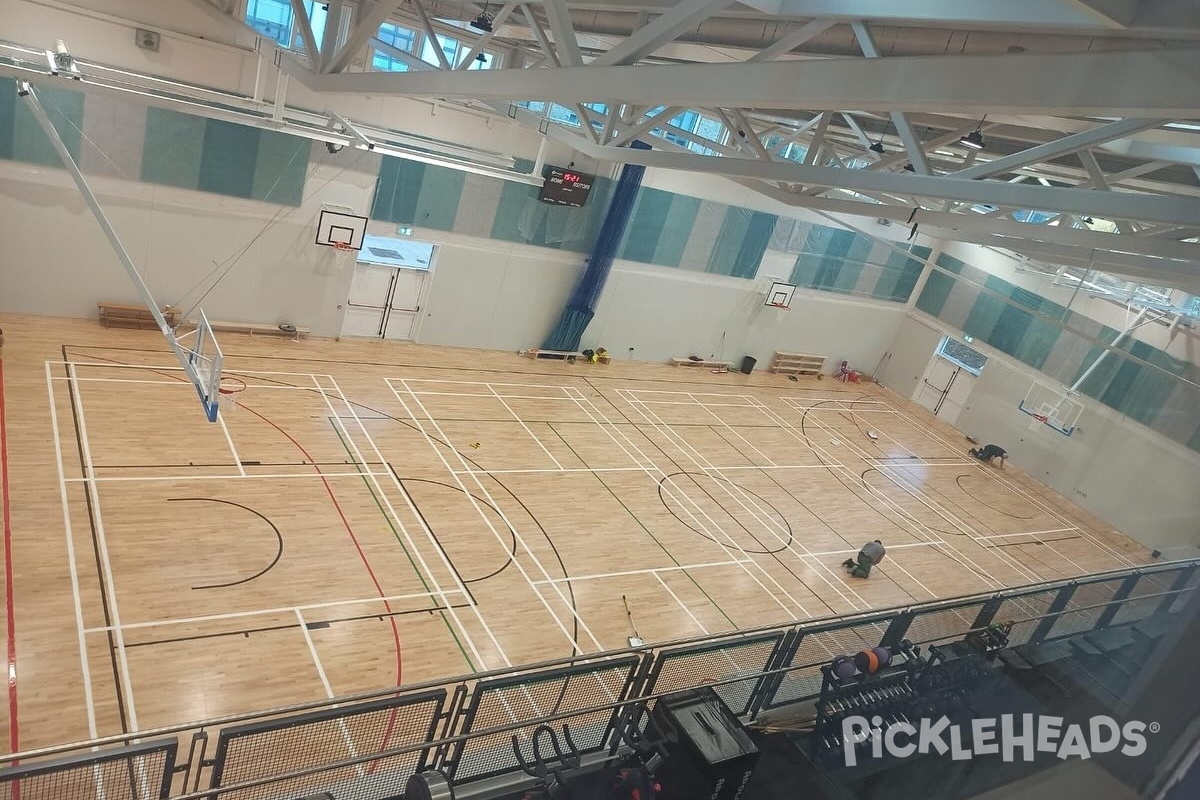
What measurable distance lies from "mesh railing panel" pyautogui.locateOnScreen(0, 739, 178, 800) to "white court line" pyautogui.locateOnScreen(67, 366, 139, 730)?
3338 mm

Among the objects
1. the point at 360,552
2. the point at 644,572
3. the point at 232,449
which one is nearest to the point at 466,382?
the point at 232,449

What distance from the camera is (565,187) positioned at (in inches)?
733

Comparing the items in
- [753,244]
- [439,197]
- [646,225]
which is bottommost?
[439,197]

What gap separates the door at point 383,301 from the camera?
56.6 ft

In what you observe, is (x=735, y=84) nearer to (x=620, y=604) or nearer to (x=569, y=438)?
(x=620, y=604)

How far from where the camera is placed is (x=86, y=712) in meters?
7.52

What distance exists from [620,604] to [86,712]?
6.54m

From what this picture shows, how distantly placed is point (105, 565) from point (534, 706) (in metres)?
6.23

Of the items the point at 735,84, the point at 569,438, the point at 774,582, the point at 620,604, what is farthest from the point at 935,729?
the point at 569,438

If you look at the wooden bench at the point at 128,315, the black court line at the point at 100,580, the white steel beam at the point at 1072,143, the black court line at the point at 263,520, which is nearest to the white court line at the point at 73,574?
the black court line at the point at 100,580

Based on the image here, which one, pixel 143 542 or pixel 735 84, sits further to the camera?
pixel 143 542

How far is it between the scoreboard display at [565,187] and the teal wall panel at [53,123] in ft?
29.4

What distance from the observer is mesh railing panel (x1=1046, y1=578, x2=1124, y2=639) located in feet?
15.5

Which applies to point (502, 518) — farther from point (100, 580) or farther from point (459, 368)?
point (459, 368)
